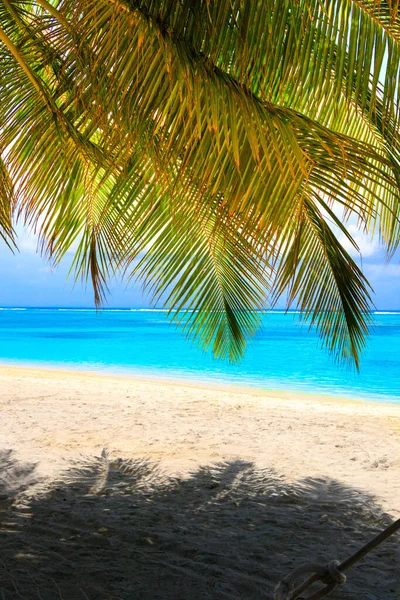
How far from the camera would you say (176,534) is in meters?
3.08

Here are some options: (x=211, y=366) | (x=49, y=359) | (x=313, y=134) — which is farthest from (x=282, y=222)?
(x=49, y=359)

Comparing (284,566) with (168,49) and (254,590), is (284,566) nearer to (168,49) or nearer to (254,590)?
(254,590)

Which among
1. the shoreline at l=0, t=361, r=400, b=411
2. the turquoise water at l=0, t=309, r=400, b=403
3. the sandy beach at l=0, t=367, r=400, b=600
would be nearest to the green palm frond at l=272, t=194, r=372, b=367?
the sandy beach at l=0, t=367, r=400, b=600

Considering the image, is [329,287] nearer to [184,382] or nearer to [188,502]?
[188,502]

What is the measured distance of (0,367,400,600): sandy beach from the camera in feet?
8.52

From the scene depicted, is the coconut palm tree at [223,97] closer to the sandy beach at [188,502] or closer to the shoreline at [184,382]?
the sandy beach at [188,502]

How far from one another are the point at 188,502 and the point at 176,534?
1.66 feet

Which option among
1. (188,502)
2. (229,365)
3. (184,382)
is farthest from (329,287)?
(229,365)

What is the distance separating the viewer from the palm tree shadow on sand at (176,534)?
2.52 m

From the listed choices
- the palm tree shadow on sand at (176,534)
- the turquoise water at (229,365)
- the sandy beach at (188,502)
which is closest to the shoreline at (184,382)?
the turquoise water at (229,365)

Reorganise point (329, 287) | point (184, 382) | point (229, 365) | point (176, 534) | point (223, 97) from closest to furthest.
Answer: point (223, 97)
point (176, 534)
point (329, 287)
point (184, 382)
point (229, 365)

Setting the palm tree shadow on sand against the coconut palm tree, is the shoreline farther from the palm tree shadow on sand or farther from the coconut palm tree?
the coconut palm tree

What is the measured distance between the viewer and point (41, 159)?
327 centimetres

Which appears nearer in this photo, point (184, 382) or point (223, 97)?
point (223, 97)
